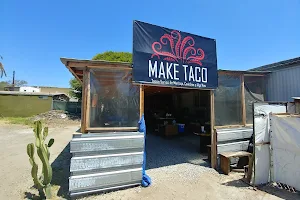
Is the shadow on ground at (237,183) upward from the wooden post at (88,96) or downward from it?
downward

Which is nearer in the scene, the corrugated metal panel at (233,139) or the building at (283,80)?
the corrugated metal panel at (233,139)

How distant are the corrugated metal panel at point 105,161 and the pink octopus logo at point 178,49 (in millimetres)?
2045

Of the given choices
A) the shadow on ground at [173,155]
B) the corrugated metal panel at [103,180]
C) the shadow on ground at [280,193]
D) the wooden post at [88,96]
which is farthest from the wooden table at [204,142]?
the wooden post at [88,96]

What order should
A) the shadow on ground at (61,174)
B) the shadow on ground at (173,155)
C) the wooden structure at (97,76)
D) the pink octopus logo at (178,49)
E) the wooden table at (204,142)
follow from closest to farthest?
the shadow on ground at (61,174), the wooden structure at (97,76), the pink octopus logo at (178,49), the shadow on ground at (173,155), the wooden table at (204,142)

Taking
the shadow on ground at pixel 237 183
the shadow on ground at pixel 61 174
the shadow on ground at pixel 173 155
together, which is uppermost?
the shadow on ground at pixel 173 155

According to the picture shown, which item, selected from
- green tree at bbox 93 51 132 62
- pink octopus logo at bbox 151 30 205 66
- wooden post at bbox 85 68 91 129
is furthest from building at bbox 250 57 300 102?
green tree at bbox 93 51 132 62

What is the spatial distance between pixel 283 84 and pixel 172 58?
12.8 feet

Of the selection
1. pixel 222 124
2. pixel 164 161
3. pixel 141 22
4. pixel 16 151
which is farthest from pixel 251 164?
pixel 16 151

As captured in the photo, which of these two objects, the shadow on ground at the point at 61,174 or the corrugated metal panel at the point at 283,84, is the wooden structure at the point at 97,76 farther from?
the corrugated metal panel at the point at 283,84

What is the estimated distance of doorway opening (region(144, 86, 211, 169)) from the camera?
582 cm

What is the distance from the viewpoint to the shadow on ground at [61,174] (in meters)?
3.58

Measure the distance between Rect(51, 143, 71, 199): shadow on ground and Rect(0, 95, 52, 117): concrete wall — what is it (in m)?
16.3

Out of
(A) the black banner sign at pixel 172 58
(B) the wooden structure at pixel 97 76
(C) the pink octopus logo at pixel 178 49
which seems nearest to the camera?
(B) the wooden structure at pixel 97 76

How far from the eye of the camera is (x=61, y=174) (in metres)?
4.49
